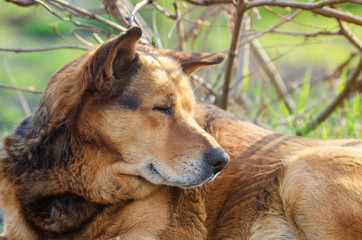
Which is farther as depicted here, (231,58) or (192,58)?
(231,58)

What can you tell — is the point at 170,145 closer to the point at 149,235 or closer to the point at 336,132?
the point at 149,235

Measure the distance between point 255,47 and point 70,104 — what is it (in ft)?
13.1

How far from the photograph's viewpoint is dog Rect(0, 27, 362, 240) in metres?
2.84

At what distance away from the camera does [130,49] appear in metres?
2.85

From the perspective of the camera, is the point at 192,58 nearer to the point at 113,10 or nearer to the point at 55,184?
the point at 113,10

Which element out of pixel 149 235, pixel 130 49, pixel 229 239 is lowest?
pixel 229 239

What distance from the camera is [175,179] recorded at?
9.64ft

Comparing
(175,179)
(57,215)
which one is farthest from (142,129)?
(57,215)

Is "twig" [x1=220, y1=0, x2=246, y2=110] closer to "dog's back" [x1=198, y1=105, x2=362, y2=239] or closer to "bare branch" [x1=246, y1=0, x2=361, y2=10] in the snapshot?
"bare branch" [x1=246, y1=0, x2=361, y2=10]

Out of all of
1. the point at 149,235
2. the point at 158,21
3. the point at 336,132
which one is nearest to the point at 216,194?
the point at 149,235

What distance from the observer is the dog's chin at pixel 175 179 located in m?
2.92

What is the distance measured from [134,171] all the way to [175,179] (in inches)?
11.0

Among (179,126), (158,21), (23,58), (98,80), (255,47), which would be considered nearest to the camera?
(98,80)

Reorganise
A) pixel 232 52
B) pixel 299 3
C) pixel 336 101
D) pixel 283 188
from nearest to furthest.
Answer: pixel 283 188
pixel 299 3
pixel 232 52
pixel 336 101
